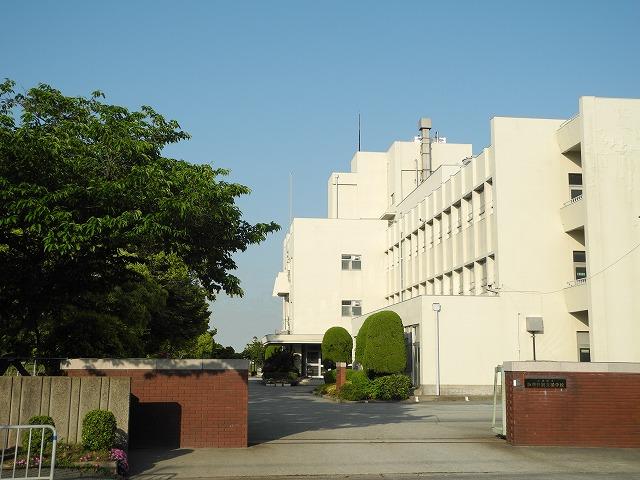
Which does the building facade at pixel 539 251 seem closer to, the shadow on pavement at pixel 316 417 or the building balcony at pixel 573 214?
the building balcony at pixel 573 214

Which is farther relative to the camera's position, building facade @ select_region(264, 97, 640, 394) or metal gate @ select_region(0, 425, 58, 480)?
building facade @ select_region(264, 97, 640, 394)

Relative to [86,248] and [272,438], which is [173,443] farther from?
[86,248]

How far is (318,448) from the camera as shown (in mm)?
17641

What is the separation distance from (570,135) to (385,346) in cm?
1367

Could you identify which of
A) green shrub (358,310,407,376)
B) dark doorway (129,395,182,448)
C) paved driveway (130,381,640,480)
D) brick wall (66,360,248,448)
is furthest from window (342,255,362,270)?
dark doorway (129,395,182,448)

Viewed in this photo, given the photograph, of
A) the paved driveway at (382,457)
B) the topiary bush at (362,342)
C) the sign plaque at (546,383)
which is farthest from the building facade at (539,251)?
the sign plaque at (546,383)

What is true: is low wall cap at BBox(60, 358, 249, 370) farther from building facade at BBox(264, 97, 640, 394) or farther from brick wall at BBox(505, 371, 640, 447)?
building facade at BBox(264, 97, 640, 394)

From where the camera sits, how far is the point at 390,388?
36.6 meters

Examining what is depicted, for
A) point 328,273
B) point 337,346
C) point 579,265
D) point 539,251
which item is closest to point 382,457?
point 539,251

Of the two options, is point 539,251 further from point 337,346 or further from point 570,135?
point 337,346

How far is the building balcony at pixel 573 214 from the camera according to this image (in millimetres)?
36812

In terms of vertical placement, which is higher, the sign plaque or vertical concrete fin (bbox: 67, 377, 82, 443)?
the sign plaque

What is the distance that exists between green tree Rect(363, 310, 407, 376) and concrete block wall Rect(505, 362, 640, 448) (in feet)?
62.7

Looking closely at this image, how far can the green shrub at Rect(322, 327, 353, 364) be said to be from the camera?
53219 millimetres
